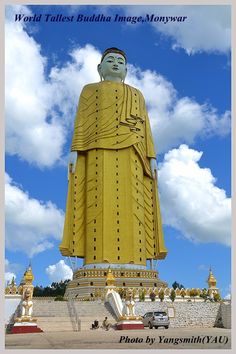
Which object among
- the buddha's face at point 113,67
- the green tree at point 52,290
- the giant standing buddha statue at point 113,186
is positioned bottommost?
the green tree at point 52,290

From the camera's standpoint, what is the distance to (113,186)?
4534 centimetres

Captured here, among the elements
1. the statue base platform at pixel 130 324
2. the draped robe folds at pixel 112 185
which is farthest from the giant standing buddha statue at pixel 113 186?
the statue base platform at pixel 130 324

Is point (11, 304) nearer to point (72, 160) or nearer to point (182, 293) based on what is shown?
point (182, 293)

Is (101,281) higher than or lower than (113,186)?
lower

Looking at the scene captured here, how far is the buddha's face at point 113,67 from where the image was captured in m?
49.3

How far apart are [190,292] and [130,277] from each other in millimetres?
9451

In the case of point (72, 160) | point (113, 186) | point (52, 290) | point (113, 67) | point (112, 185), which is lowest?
point (52, 290)

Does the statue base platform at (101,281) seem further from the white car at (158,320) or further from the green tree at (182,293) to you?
the white car at (158,320)

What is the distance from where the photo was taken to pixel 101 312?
84.5 ft

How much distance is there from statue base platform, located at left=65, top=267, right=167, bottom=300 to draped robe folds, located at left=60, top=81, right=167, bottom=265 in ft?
4.54

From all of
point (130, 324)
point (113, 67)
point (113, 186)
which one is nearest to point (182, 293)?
point (130, 324)

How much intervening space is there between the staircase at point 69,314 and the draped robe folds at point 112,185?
15679 mm

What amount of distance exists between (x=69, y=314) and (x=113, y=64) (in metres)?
31.3

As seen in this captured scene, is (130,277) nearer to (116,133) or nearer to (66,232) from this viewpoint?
(66,232)
